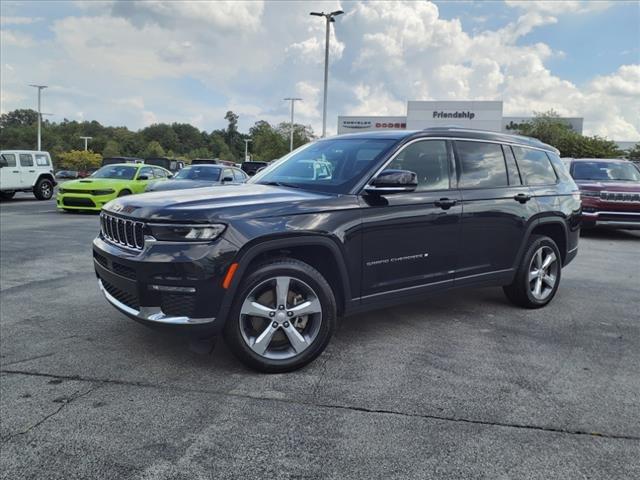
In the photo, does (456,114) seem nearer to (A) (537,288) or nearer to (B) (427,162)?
(A) (537,288)

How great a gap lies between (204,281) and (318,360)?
3.80ft

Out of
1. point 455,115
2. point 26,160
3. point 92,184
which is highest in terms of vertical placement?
point 455,115

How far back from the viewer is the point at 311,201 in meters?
3.82

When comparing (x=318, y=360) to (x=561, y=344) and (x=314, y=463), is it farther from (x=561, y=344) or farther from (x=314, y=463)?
(x=561, y=344)

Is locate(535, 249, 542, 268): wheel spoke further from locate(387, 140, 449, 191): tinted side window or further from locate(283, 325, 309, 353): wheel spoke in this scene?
locate(283, 325, 309, 353): wheel spoke

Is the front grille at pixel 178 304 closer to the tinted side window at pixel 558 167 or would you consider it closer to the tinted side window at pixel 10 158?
the tinted side window at pixel 558 167

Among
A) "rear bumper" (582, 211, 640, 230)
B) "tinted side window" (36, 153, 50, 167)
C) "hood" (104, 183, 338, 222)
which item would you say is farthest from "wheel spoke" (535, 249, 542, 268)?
"tinted side window" (36, 153, 50, 167)

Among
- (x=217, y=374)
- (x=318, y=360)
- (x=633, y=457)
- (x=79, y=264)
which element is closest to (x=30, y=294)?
(x=79, y=264)

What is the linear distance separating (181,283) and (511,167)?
3.47m

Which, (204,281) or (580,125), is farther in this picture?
(580,125)

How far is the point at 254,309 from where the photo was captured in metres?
3.58

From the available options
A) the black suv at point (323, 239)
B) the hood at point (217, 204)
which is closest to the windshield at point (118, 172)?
the black suv at point (323, 239)

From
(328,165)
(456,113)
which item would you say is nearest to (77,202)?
(328,165)

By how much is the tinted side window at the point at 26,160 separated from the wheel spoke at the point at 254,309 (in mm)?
19158
